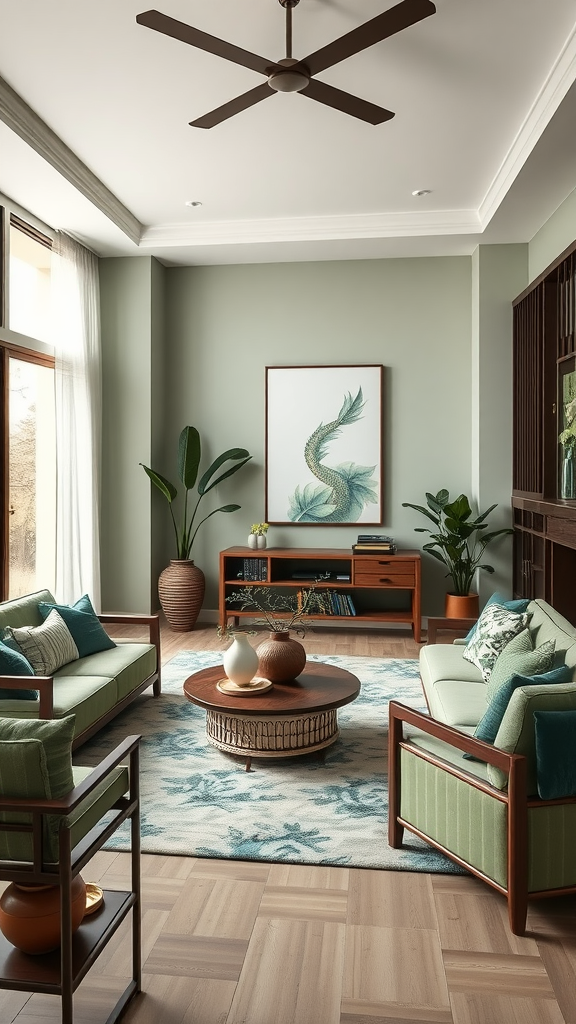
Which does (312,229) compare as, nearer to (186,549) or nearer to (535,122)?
(535,122)

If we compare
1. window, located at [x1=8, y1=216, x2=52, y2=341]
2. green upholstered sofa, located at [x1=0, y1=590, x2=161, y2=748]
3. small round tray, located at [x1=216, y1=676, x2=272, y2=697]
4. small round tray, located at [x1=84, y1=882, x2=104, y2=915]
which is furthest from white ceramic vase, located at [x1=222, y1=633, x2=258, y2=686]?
window, located at [x1=8, y1=216, x2=52, y2=341]

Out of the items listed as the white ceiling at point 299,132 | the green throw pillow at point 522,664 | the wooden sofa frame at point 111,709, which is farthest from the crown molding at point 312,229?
the green throw pillow at point 522,664

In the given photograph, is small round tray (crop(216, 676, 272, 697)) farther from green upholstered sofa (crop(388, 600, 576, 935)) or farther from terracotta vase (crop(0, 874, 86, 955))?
terracotta vase (crop(0, 874, 86, 955))

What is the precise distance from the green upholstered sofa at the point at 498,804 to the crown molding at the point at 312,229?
4.09 metres

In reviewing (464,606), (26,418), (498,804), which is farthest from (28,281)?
(498,804)

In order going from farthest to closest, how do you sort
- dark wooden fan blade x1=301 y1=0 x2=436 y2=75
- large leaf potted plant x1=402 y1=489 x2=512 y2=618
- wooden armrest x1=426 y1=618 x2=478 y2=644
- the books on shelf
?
the books on shelf, large leaf potted plant x1=402 y1=489 x2=512 y2=618, wooden armrest x1=426 y1=618 x2=478 y2=644, dark wooden fan blade x1=301 y1=0 x2=436 y2=75

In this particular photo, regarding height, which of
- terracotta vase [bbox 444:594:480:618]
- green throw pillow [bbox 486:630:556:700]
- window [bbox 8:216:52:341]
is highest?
window [bbox 8:216:52:341]

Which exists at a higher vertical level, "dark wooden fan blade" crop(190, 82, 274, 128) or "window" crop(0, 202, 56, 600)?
"dark wooden fan blade" crop(190, 82, 274, 128)

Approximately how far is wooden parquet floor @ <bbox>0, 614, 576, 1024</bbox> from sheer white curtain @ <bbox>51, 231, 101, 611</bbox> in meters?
3.57

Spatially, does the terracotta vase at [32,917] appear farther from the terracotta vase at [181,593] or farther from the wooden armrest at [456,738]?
the terracotta vase at [181,593]

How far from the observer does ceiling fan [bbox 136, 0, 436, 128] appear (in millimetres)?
2688

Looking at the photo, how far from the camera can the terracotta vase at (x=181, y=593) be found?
248 inches

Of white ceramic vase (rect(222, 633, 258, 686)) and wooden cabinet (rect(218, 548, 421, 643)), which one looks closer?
white ceramic vase (rect(222, 633, 258, 686))

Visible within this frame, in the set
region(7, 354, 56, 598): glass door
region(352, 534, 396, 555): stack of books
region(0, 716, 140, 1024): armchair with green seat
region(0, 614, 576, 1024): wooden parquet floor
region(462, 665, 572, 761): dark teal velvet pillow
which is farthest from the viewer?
region(352, 534, 396, 555): stack of books
